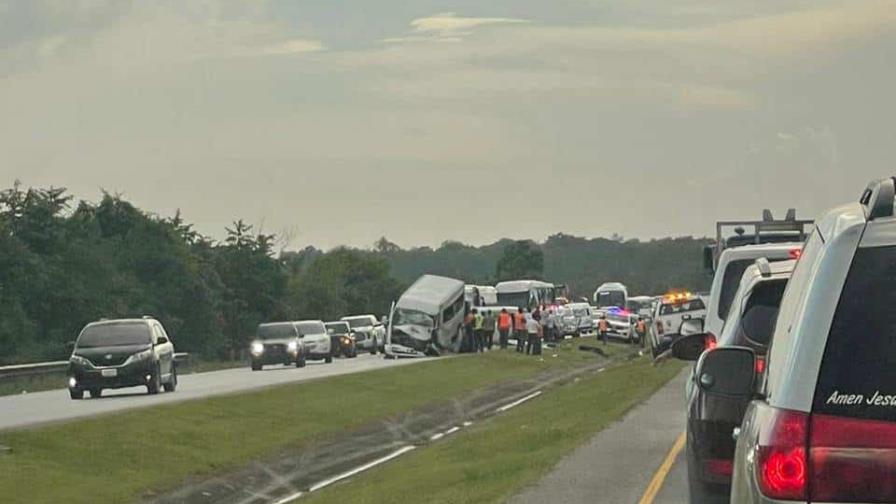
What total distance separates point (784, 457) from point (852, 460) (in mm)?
215

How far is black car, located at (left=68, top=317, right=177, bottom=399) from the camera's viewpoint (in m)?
40.4

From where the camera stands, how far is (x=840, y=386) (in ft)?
17.8

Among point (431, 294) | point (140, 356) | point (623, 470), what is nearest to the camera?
point (623, 470)

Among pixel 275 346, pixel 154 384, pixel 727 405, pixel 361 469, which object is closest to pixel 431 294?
pixel 275 346

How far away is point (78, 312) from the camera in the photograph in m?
89.9

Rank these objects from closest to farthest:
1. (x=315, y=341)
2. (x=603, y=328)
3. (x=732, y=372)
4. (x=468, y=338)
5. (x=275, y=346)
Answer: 1. (x=732, y=372)
2. (x=275, y=346)
3. (x=315, y=341)
4. (x=468, y=338)
5. (x=603, y=328)

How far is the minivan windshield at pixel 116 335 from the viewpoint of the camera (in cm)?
4053

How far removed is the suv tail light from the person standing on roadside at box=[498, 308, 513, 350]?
241 feet

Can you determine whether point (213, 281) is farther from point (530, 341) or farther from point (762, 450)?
point (762, 450)

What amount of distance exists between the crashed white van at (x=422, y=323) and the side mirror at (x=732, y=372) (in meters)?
66.5

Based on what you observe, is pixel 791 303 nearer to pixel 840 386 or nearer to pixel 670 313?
pixel 840 386

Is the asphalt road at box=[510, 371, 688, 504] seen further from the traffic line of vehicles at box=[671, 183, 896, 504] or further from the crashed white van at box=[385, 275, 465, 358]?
the crashed white van at box=[385, 275, 465, 358]

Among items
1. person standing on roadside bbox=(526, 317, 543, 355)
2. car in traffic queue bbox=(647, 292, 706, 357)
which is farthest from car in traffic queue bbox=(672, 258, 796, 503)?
person standing on roadside bbox=(526, 317, 543, 355)

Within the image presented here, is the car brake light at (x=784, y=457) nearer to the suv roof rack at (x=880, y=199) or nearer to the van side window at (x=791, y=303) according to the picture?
the van side window at (x=791, y=303)
